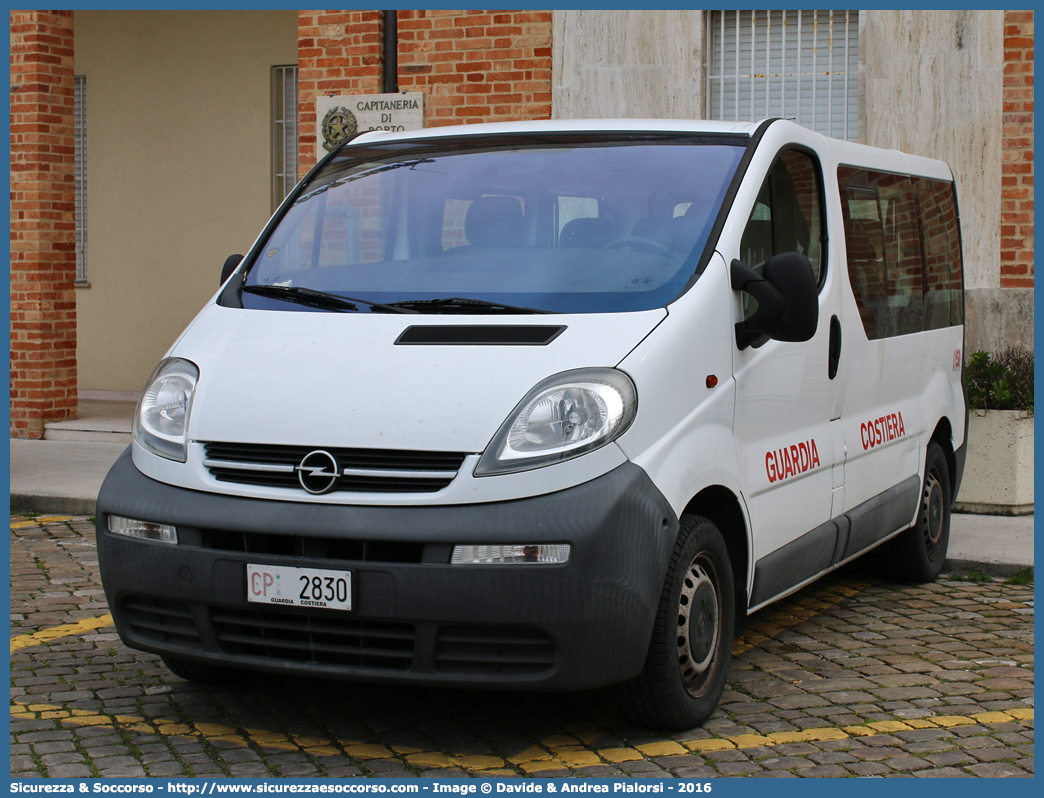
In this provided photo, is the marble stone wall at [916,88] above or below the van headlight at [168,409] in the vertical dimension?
above

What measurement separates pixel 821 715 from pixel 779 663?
662 millimetres

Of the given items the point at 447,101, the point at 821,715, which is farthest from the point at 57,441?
the point at 821,715

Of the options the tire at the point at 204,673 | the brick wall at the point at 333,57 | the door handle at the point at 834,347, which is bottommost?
the tire at the point at 204,673

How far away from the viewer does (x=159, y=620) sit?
13.6 ft

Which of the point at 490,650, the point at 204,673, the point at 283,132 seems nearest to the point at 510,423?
the point at 490,650

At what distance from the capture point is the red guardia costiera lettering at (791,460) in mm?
4684

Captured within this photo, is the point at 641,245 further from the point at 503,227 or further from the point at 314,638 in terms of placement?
the point at 314,638

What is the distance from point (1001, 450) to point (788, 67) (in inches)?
144

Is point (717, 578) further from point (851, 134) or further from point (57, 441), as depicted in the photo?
point (57, 441)

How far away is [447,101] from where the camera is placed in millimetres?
11172

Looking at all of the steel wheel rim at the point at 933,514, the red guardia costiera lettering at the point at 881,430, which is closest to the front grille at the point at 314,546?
the red guardia costiera lettering at the point at 881,430

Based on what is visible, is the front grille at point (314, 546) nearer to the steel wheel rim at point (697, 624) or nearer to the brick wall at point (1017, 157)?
the steel wheel rim at point (697, 624)

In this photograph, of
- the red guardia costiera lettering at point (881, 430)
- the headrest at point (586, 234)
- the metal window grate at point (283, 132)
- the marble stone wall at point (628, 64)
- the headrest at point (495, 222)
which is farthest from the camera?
the metal window grate at point (283, 132)

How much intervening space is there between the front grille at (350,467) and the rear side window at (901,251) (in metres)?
2.51
